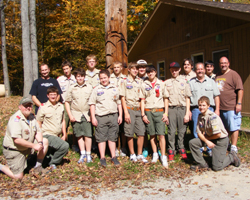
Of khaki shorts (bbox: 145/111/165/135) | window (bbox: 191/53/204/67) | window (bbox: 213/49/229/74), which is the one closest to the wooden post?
khaki shorts (bbox: 145/111/165/135)

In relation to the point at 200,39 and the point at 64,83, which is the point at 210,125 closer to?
the point at 64,83

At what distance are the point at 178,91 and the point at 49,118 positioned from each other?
8.65 ft

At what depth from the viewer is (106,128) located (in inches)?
186

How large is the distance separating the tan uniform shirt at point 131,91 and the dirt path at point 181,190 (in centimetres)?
158

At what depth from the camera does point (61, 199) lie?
3402mm

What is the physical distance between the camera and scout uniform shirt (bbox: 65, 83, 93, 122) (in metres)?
4.93

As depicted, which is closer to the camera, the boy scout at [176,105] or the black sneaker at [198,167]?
the black sneaker at [198,167]

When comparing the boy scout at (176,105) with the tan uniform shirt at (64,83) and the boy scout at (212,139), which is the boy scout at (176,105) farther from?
the tan uniform shirt at (64,83)

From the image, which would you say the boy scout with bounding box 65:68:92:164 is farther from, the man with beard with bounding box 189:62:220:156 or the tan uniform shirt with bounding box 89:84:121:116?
the man with beard with bounding box 189:62:220:156

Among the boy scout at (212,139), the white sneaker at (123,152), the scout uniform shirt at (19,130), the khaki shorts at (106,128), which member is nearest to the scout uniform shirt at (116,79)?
the khaki shorts at (106,128)

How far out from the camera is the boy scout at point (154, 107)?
473 centimetres

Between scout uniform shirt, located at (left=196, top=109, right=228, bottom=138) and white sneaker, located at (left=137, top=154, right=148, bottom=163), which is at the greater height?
scout uniform shirt, located at (left=196, top=109, right=228, bottom=138)

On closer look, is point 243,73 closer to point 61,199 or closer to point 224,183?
point 224,183

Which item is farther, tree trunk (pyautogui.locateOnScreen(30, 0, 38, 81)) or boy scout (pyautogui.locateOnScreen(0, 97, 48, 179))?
tree trunk (pyautogui.locateOnScreen(30, 0, 38, 81))
